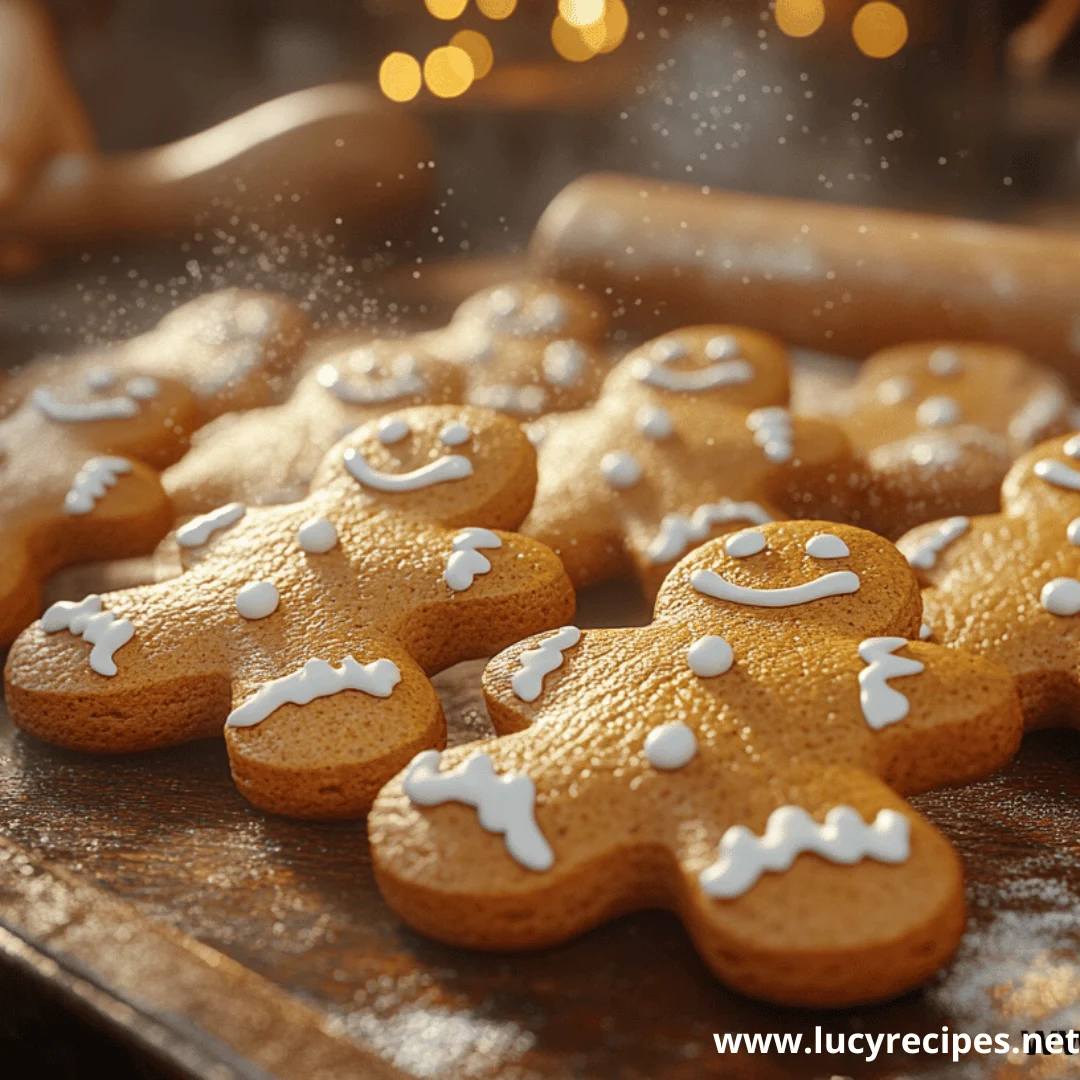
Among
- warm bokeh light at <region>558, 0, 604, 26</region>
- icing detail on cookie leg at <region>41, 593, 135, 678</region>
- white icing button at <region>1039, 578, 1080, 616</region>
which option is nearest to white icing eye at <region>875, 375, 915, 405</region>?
white icing button at <region>1039, 578, 1080, 616</region>

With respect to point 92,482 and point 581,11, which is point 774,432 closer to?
point 92,482

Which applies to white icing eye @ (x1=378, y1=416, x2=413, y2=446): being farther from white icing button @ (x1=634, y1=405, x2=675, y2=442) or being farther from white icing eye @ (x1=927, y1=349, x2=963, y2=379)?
white icing eye @ (x1=927, y1=349, x2=963, y2=379)

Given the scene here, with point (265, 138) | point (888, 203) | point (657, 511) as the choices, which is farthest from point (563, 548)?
point (888, 203)

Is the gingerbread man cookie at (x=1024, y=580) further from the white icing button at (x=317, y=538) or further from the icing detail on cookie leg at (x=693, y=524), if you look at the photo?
the white icing button at (x=317, y=538)

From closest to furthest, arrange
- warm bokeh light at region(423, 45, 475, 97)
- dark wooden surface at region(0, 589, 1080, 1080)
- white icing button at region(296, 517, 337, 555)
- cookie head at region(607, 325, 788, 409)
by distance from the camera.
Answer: dark wooden surface at region(0, 589, 1080, 1080) → white icing button at region(296, 517, 337, 555) → cookie head at region(607, 325, 788, 409) → warm bokeh light at region(423, 45, 475, 97)

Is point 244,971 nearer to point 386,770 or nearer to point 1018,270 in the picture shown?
point 386,770

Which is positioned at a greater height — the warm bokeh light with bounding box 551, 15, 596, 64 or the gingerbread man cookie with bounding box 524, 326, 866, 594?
the warm bokeh light with bounding box 551, 15, 596, 64
